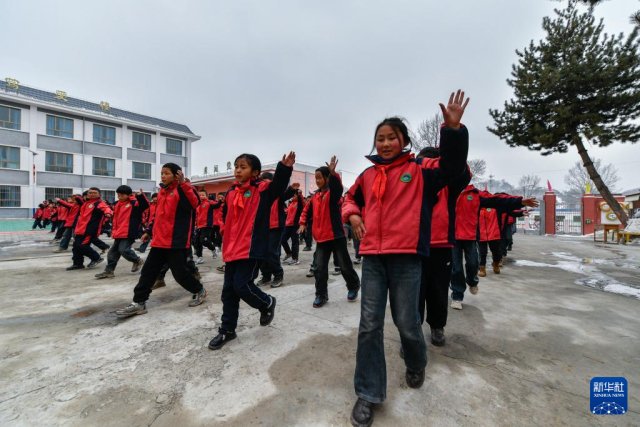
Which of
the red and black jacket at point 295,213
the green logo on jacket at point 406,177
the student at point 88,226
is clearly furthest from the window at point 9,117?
the green logo on jacket at point 406,177

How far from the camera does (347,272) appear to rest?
3959 millimetres

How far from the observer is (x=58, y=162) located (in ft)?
80.8

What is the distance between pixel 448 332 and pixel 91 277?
6559mm

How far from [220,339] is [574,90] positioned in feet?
45.5

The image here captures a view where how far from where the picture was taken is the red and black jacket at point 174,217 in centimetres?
365

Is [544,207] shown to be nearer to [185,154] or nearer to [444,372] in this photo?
[444,372]

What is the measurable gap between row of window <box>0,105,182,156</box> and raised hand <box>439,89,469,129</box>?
1318 inches

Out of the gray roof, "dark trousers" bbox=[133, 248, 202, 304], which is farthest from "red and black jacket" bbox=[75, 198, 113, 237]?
the gray roof

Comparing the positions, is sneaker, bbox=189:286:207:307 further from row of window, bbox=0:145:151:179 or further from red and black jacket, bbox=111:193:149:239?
row of window, bbox=0:145:151:179

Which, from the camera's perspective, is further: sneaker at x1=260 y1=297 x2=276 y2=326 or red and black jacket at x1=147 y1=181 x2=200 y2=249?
red and black jacket at x1=147 y1=181 x2=200 y2=249

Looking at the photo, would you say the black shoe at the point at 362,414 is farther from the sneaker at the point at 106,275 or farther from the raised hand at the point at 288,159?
the sneaker at the point at 106,275

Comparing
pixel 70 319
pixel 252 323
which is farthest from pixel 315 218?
pixel 70 319

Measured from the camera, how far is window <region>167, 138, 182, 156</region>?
31.5 m

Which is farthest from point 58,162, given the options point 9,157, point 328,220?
point 328,220
